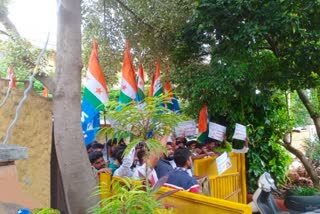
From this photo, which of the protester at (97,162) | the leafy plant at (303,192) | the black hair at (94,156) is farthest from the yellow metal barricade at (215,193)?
the leafy plant at (303,192)

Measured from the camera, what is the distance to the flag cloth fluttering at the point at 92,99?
532cm

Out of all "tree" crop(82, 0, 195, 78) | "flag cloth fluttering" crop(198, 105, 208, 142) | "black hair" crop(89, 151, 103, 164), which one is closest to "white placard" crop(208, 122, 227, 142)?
"flag cloth fluttering" crop(198, 105, 208, 142)

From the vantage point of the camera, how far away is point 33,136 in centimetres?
533

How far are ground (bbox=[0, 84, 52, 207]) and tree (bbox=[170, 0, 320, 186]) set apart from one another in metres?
2.61

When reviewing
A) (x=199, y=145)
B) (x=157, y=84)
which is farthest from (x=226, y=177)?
(x=157, y=84)

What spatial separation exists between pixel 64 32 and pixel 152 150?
1831 mm

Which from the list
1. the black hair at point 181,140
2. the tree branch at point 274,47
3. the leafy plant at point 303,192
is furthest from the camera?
the black hair at point 181,140

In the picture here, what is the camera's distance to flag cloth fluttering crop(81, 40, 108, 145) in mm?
5324

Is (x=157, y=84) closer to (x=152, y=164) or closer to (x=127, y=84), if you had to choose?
(x=127, y=84)

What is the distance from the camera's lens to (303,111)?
12094 millimetres

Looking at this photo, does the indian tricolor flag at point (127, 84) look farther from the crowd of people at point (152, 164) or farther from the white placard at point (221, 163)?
the white placard at point (221, 163)

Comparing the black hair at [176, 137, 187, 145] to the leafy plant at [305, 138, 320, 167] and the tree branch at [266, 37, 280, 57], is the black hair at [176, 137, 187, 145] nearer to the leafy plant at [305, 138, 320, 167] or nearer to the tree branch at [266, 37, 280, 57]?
the tree branch at [266, 37, 280, 57]

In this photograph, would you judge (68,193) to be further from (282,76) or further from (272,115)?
(272,115)

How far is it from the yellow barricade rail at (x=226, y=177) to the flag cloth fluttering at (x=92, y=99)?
1812 millimetres
